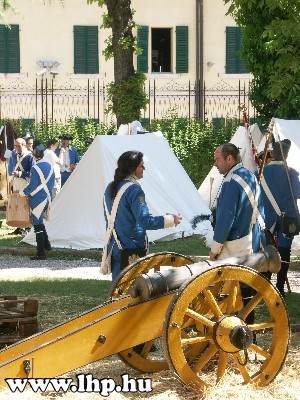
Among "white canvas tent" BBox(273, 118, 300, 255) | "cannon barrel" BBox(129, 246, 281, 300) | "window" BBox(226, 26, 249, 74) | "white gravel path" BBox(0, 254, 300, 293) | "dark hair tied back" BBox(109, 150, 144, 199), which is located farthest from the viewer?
"window" BBox(226, 26, 249, 74)

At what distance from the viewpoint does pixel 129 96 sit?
2150 cm

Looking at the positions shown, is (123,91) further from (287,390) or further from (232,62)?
(287,390)

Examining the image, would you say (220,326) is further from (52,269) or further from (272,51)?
(272,51)

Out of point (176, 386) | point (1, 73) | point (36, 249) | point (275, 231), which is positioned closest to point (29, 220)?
point (36, 249)

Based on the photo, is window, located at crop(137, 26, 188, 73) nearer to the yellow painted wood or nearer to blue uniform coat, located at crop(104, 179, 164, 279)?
blue uniform coat, located at crop(104, 179, 164, 279)

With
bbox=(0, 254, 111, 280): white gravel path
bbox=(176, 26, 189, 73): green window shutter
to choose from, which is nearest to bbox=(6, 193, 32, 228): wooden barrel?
bbox=(0, 254, 111, 280): white gravel path

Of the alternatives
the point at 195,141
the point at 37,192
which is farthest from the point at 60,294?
the point at 195,141

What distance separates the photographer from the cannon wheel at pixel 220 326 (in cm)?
655

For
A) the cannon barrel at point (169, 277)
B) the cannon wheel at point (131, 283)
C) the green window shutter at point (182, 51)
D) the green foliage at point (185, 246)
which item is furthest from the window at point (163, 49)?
the cannon barrel at point (169, 277)

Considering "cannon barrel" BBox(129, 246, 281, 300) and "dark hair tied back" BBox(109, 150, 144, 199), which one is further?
"dark hair tied back" BBox(109, 150, 144, 199)

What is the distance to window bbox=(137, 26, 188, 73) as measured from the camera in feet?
104

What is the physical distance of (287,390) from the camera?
6969 mm

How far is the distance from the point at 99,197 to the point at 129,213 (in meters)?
8.35

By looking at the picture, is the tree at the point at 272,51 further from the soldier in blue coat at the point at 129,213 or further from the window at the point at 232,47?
the window at the point at 232,47
